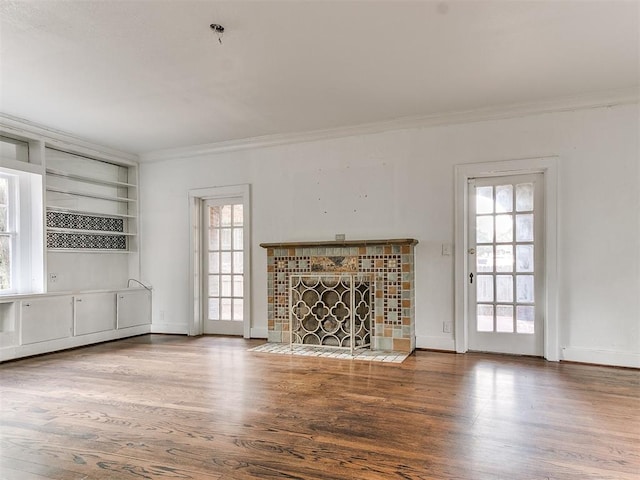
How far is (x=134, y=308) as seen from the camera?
232 inches

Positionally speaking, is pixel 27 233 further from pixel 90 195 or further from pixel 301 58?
pixel 301 58

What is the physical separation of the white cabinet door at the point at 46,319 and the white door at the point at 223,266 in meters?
1.69

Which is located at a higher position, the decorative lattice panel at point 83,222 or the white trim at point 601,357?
the decorative lattice panel at point 83,222

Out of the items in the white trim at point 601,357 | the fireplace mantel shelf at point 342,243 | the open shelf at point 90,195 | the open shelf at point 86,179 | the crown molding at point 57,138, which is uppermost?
the crown molding at point 57,138

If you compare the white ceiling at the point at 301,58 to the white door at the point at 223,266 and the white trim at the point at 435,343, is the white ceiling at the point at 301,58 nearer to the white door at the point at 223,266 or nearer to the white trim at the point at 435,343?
the white door at the point at 223,266

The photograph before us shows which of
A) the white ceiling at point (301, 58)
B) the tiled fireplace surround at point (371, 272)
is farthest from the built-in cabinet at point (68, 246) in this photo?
the tiled fireplace surround at point (371, 272)

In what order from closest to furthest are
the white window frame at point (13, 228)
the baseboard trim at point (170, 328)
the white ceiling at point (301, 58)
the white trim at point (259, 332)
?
the white ceiling at point (301, 58)
the white window frame at point (13, 228)
the white trim at point (259, 332)
the baseboard trim at point (170, 328)

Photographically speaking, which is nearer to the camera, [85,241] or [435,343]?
[435,343]

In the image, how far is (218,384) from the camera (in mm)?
3447

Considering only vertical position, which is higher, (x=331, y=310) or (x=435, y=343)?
(x=331, y=310)

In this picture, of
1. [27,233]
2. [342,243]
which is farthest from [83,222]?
[342,243]

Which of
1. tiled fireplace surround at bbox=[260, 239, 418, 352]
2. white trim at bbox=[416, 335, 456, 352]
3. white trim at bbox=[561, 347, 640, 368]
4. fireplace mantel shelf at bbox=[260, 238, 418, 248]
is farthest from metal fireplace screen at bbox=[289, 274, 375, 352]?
white trim at bbox=[561, 347, 640, 368]

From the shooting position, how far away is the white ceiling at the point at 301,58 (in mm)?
2666

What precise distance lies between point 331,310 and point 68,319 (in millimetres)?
3111
